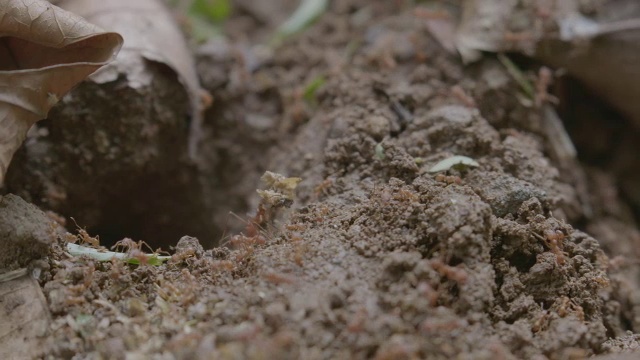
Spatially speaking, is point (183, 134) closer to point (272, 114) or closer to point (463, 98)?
point (272, 114)

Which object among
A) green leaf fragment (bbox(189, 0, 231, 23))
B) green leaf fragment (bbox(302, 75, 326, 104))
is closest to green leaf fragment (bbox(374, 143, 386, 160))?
green leaf fragment (bbox(302, 75, 326, 104))

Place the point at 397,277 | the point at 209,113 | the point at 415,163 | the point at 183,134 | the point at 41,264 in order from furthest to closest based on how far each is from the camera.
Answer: the point at 209,113 → the point at 183,134 → the point at 415,163 → the point at 41,264 → the point at 397,277

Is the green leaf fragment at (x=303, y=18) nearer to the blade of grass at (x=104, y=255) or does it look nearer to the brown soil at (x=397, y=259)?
Answer: the brown soil at (x=397, y=259)

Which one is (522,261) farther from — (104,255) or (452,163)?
(104,255)

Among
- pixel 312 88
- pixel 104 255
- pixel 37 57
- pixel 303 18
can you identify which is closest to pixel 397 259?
pixel 104 255

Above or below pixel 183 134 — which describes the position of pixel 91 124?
above

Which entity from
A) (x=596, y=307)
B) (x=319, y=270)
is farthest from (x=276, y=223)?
(x=596, y=307)

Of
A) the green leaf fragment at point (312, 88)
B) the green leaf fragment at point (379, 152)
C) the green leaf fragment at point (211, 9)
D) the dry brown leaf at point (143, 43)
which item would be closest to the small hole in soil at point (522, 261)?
the green leaf fragment at point (379, 152)
